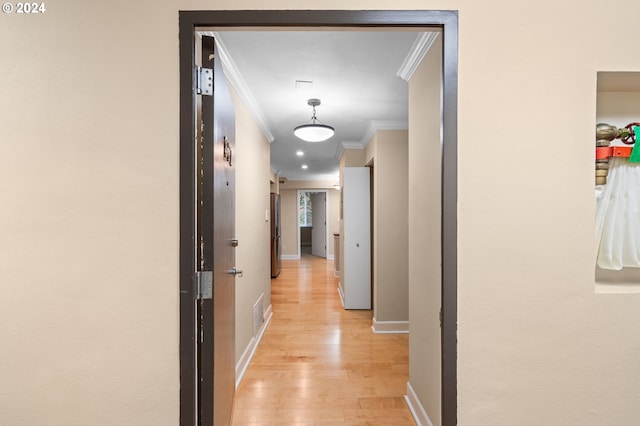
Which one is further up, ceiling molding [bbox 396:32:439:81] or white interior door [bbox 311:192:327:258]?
ceiling molding [bbox 396:32:439:81]

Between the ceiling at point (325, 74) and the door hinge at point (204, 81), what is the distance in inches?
16.2

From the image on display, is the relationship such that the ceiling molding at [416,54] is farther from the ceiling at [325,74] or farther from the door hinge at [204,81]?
the door hinge at [204,81]

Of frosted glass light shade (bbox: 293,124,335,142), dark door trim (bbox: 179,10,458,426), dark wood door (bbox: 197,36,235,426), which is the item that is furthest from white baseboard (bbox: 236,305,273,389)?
frosted glass light shade (bbox: 293,124,335,142)

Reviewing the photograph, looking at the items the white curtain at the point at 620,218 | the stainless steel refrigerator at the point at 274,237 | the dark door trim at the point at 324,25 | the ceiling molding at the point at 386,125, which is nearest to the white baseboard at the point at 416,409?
the dark door trim at the point at 324,25

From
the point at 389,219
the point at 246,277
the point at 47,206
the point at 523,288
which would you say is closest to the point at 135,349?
the point at 47,206

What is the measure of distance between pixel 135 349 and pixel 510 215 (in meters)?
1.46

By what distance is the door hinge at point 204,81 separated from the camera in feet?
3.91

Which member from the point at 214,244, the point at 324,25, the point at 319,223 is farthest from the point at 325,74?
the point at 319,223

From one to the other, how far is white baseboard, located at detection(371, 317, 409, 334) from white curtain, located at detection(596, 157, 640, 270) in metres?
2.80

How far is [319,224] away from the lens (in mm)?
10711

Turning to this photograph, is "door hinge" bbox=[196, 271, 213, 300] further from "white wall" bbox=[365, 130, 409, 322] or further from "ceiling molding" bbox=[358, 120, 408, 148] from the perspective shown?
"ceiling molding" bbox=[358, 120, 408, 148]

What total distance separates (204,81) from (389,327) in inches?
136

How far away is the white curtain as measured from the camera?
4.04 feet

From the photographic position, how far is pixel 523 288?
Answer: 3.79 ft
